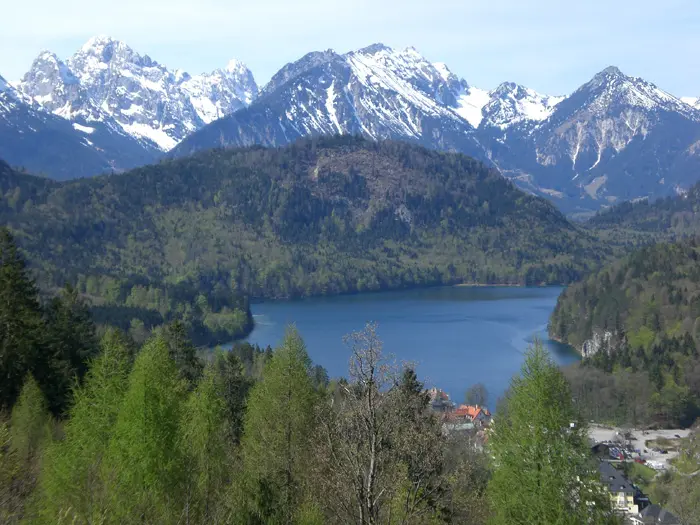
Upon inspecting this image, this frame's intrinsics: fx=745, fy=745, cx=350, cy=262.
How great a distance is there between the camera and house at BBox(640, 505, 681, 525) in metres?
37.9

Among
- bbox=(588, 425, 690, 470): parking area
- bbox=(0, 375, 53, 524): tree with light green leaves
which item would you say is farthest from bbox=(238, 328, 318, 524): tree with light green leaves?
bbox=(588, 425, 690, 470): parking area

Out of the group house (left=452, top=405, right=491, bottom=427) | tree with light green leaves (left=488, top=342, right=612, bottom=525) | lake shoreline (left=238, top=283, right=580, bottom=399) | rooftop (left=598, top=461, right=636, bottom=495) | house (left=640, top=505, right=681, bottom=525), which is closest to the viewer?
tree with light green leaves (left=488, top=342, right=612, bottom=525)

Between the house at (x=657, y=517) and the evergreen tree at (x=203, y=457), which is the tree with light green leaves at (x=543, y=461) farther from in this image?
the house at (x=657, y=517)

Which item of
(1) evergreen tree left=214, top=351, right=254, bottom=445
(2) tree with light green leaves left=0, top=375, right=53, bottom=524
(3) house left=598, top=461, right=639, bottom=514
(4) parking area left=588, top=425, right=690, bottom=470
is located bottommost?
(4) parking area left=588, top=425, right=690, bottom=470

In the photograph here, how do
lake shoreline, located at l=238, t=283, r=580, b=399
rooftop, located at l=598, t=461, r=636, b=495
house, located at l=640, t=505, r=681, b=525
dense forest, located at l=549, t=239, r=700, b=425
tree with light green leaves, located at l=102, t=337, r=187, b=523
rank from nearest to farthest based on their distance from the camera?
tree with light green leaves, located at l=102, t=337, r=187, b=523 < house, located at l=640, t=505, r=681, b=525 < rooftop, located at l=598, t=461, r=636, b=495 < dense forest, located at l=549, t=239, r=700, b=425 < lake shoreline, located at l=238, t=283, r=580, b=399

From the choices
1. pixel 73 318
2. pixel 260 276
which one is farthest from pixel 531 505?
pixel 260 276

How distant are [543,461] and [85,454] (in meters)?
10.4

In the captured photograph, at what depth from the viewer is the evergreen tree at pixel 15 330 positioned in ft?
103

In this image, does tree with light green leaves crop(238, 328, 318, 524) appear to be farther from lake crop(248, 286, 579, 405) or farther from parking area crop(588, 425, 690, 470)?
parking area crop(588, 425, 690, 470)

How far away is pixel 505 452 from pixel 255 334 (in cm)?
10806

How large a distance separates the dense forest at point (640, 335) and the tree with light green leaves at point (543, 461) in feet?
191

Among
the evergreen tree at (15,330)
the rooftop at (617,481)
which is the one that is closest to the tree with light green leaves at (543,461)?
the evergreen tree at (15,330)

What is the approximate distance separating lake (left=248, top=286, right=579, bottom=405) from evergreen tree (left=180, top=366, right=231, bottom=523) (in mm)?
34803

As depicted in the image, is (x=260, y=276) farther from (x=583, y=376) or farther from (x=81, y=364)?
(x=81, y=364)
